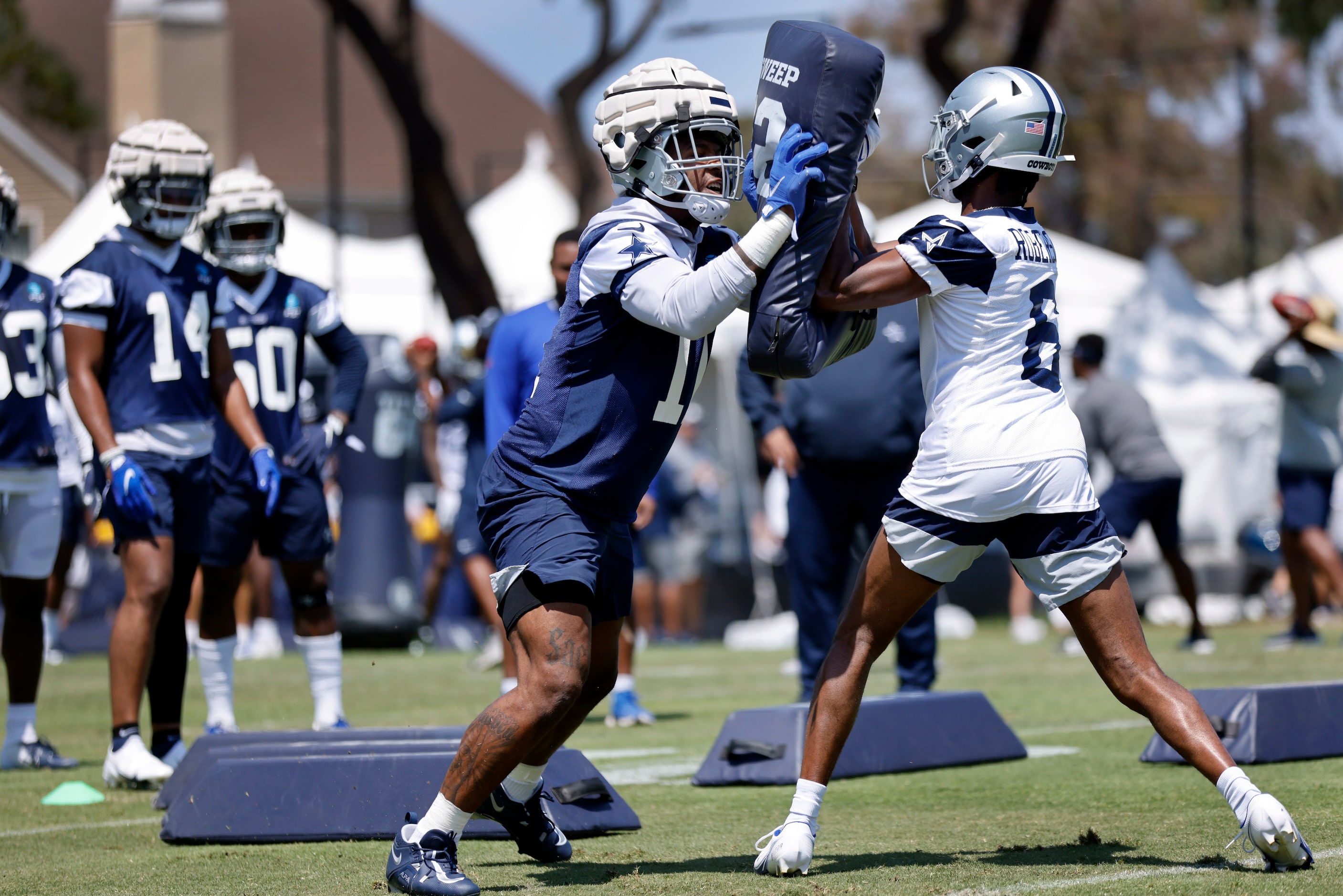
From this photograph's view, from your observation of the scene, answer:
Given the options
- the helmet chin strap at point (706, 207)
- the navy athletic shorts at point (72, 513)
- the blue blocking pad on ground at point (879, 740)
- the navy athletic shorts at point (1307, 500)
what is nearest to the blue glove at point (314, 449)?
the blue blocking pad on ground at point (879, 740)

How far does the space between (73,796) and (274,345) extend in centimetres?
224

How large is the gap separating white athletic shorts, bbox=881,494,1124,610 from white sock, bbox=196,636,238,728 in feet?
12.3

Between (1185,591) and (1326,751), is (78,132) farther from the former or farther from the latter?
(1326,751)

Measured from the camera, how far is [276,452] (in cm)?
753

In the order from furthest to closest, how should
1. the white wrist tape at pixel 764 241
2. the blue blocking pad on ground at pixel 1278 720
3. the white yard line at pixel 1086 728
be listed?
the white yard line at pixel 1086 728
the blue blocking pad on ground at pixel 1278 720
the white wrist tape at pixel 764 241

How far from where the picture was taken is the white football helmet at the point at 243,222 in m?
7.46

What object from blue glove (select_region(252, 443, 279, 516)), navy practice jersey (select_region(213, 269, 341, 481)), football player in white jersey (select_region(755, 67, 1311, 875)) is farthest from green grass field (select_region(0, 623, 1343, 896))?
navy practice jersey (select_region(213, 269, 341, 481))

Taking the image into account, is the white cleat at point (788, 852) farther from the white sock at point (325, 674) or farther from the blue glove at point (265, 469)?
the white sock at point (325, 674)

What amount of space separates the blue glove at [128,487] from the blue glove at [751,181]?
9.57 feet

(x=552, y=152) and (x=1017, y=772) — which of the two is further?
(x=552, y=152)

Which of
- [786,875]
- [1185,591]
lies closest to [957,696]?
[786,875]

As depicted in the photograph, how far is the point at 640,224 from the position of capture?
428 cm

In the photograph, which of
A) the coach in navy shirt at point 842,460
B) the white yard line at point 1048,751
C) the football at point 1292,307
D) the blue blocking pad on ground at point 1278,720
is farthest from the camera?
the football at point 1292,307

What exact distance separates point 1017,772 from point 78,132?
42941 mm
